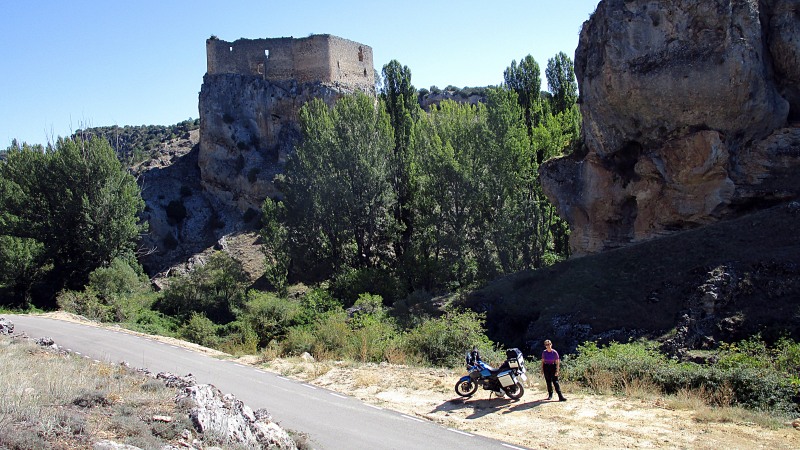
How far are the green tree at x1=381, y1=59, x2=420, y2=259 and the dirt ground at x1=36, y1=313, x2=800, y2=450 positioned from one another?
63.8ft

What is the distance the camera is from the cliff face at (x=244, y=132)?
168ft

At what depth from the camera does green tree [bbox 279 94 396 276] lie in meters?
31.4

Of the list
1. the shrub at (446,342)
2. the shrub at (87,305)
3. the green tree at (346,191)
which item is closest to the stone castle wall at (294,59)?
the green tree at (346,191)

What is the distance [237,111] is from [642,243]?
39.8 metres

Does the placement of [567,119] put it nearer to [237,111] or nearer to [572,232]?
[572,232]

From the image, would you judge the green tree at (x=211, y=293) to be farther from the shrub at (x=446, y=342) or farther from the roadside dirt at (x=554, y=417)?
the roadside dirt at (x=554, y=417)

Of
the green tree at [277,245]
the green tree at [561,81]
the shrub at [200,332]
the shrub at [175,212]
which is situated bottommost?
the shrub at [200,332]

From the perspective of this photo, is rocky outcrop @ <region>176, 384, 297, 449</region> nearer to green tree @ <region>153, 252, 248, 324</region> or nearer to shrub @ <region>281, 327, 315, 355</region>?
shrub @ <region>281, 327, 315, 355</region>

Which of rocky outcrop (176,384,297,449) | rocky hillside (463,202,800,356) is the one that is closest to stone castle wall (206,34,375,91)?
rocky hillside (463,202,800,356)

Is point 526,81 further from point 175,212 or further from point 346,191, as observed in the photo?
point 175,212

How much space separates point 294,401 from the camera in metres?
10.5

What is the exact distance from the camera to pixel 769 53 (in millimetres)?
20219

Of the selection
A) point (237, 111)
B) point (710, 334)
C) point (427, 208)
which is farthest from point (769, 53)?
point (237, 111)

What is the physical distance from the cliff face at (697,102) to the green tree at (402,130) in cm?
1212
